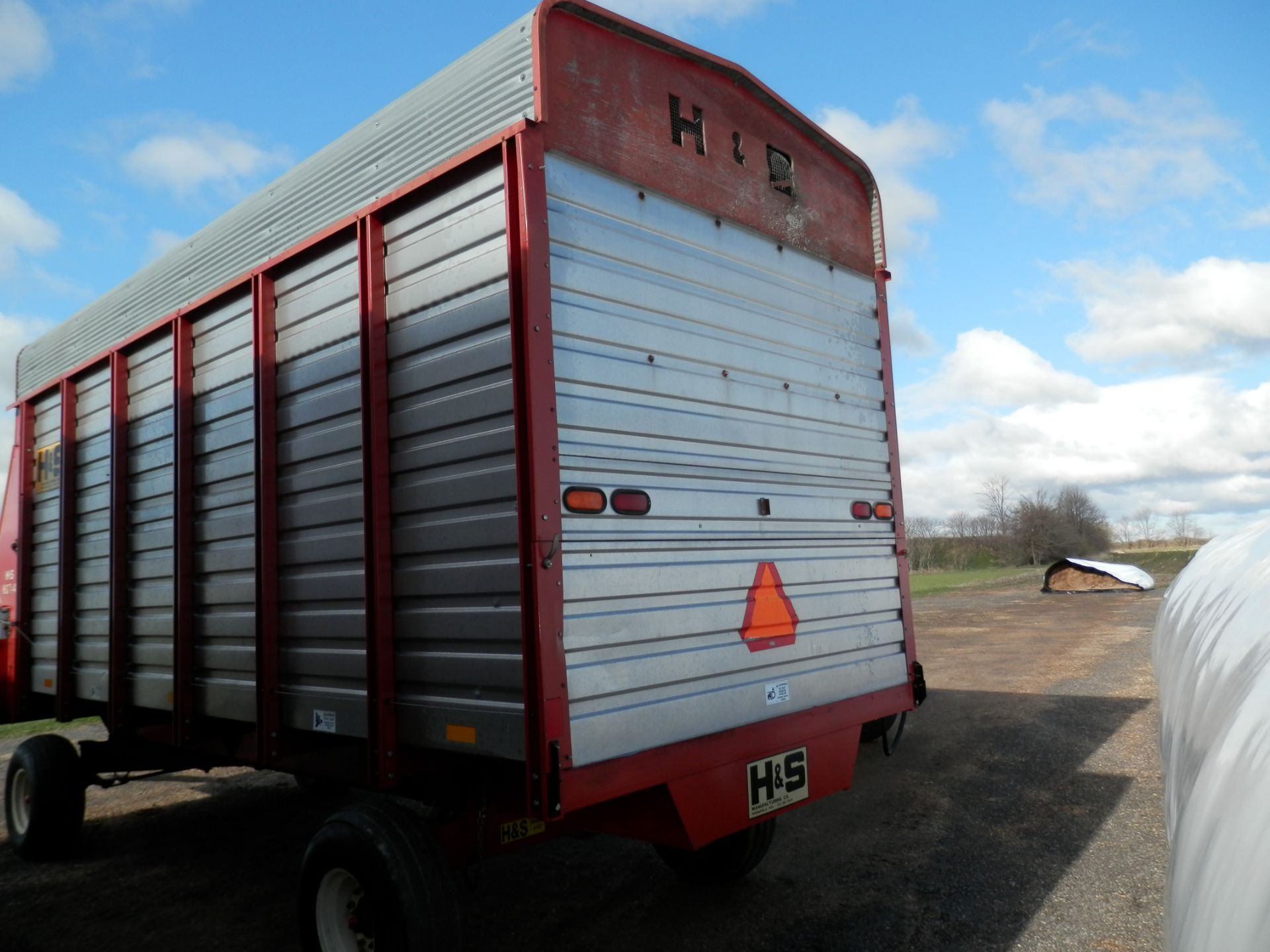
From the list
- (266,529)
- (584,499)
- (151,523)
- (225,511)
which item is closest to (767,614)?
(584,499)

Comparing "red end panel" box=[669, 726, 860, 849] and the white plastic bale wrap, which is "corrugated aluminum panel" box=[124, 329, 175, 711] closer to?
"red end panel" box=[669, 726, 860, 849]

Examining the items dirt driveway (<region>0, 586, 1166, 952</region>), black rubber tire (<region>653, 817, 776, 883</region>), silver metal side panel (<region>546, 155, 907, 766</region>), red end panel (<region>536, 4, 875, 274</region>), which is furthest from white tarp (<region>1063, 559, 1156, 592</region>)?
black rubber tire (<region>653, 817, 776, 883</region>)

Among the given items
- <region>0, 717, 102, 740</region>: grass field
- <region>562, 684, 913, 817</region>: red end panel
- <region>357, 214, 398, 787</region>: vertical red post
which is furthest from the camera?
<region>0, 717, 102, 740</region>: grass field

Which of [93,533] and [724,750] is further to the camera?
[93,533]

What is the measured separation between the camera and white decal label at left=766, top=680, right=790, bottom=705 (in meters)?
3.66

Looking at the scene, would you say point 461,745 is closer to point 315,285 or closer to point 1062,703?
point 315,285

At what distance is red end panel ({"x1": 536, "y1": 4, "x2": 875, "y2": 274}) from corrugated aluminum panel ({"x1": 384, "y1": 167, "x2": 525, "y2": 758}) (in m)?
0.49

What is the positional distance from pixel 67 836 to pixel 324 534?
11.3ft

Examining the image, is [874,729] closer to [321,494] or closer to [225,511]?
[321,494]

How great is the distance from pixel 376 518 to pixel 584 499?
89 centimetres

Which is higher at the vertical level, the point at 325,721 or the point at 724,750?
the point at 325,721

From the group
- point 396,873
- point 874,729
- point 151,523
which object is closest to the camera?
point 396,873

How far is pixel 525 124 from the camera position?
9.93 feet

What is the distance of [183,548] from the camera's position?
4.44m
